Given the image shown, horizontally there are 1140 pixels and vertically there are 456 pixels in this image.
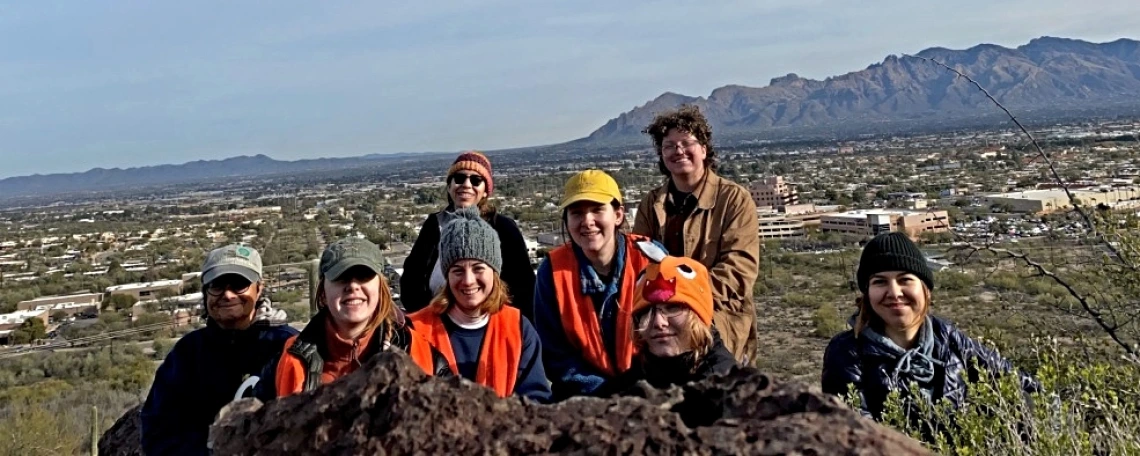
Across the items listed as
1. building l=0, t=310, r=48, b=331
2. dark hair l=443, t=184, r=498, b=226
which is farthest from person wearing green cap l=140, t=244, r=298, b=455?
building l=0, t=310, r=48, b=331

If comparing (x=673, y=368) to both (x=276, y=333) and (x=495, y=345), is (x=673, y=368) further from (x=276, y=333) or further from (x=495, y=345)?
(x=276, y=333)

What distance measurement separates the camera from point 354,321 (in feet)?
9.42

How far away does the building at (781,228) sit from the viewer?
33.7 m

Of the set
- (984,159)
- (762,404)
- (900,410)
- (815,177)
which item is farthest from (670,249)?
(984,159)

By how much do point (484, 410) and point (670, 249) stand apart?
2539 mm

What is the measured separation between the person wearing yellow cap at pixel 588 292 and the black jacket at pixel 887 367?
2.74 feet

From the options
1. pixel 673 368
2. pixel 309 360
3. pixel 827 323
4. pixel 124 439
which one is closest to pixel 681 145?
pixel 673 368

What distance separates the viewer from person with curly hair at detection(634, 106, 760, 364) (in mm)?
3723

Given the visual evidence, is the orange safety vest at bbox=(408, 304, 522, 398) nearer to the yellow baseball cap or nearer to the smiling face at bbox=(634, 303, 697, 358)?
the smiling face at bbox=(634, 303, 697, 358)

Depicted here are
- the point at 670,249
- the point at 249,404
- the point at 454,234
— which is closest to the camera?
the point at 249,404

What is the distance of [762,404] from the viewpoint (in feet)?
5.29

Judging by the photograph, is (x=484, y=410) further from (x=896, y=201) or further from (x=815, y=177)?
(x=815, y=177)

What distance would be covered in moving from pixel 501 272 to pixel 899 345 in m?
1.95

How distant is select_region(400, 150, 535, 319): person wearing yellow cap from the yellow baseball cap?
0.77 meters
